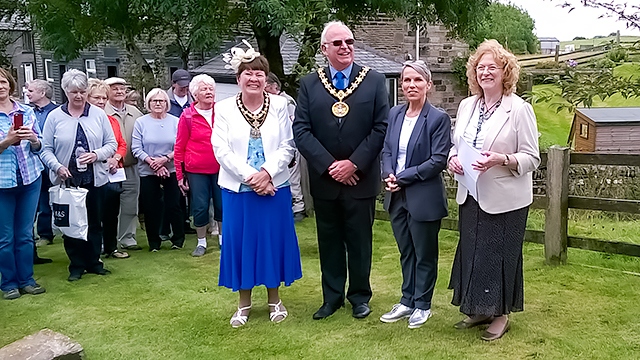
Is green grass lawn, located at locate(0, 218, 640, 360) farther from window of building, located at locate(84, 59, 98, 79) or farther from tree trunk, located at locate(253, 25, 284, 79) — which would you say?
window of building, located at locate(84, 59, 98, 79)

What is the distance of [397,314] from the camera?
4.31 meters

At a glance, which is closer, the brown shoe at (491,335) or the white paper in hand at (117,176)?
the brown shoe at (491,335)

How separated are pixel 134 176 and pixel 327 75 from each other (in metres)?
3.19

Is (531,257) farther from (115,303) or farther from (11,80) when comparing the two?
(11,80)

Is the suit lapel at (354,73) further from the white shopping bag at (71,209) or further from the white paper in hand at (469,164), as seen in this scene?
the white shopping bag at (71,209)

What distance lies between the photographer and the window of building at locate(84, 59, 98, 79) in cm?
2102

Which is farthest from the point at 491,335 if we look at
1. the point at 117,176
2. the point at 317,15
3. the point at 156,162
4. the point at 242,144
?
the point at 317,15

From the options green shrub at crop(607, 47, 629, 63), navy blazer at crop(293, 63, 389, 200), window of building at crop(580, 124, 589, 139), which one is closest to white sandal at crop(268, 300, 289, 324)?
navy blazer at crop(293, 63, 389, 200)

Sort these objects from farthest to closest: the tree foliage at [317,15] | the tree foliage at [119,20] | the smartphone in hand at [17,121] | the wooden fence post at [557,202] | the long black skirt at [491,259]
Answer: the tree foliage at [119,20] → the tree foliage at [317,15] → the wooden fence post at [557,202] → the smartphone in hand at [17,121] → the long black skirt at [491,259]

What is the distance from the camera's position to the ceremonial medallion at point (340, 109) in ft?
13.4

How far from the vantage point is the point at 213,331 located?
4.28 metres

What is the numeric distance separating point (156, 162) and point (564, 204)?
12.5ft

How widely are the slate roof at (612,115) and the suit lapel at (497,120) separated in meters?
13.6

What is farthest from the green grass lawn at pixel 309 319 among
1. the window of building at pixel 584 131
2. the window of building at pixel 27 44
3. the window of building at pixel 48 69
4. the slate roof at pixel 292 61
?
the window of building at pixel 27 44
